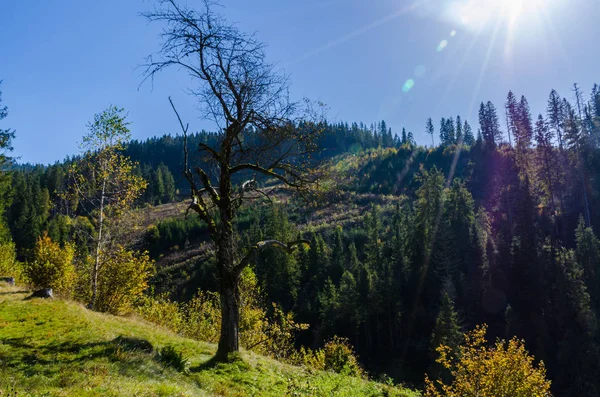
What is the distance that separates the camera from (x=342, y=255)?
226ft

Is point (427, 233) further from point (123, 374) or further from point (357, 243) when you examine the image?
point (123, 374)

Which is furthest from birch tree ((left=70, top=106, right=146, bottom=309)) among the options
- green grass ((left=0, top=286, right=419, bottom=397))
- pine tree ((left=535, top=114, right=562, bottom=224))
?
pine tree ((left=535, top=114, right=562, bottom=224))

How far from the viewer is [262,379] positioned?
9133 mm

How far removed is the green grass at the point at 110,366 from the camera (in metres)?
6.04

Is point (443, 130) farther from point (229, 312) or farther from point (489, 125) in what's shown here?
point (229, 312)

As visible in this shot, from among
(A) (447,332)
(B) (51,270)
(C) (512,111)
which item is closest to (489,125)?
(C) (512,111)

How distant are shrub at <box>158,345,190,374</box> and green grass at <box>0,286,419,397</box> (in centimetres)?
16

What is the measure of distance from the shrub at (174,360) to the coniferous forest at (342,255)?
1390 millimetres

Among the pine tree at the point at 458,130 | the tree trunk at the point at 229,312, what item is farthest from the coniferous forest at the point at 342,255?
the pine tree at the point at 458,130

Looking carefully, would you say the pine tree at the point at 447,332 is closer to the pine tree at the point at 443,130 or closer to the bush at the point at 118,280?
the bush at the point at 118,280

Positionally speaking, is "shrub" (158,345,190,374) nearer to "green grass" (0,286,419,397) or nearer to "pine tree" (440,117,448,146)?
"green grass" (0,286,419,397)

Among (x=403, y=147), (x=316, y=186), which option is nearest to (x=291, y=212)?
(x=403, y=147)

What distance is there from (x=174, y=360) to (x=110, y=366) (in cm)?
173

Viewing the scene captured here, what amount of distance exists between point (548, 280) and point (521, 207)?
11.6m
